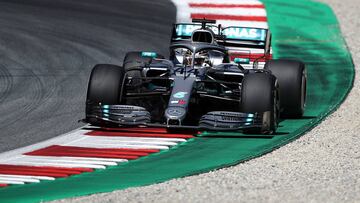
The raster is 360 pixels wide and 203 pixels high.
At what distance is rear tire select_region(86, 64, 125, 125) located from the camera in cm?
1588

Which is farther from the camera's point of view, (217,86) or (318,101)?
(318,101)

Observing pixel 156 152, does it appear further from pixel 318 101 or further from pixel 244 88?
pixel 318 101

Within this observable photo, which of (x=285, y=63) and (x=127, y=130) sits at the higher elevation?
(x=285, y=63)

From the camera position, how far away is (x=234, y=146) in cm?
1496

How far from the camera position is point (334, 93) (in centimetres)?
1972

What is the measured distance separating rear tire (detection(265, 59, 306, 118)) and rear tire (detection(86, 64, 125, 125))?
255 cm

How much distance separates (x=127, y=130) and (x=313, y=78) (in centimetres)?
650

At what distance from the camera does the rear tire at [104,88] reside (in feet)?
52.1

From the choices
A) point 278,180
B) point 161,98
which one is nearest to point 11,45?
point 161,98

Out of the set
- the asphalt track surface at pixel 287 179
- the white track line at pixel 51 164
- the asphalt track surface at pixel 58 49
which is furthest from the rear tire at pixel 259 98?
the asphalt track surface at pixel 58 49

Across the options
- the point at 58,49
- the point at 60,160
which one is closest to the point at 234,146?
the point at 60,160

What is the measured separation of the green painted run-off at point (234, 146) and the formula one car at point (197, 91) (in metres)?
0.34

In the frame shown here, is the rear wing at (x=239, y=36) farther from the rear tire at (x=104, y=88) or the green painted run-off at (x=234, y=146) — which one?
the rear tire at (x=104, y=88)

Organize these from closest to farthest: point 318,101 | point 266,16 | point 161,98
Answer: point 161,98 → point 318,101 → point 266,16
